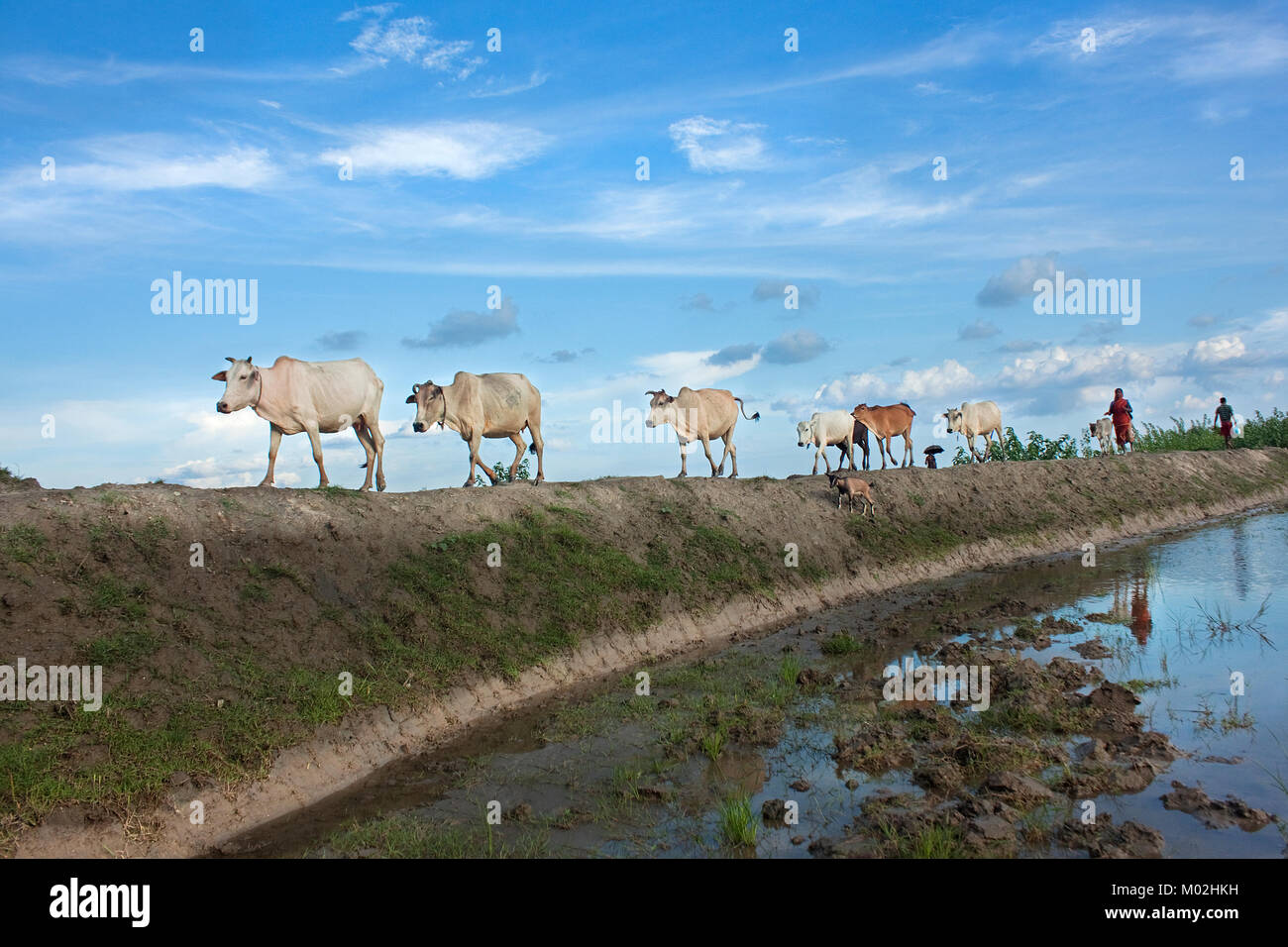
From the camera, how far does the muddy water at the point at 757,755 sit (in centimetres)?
647

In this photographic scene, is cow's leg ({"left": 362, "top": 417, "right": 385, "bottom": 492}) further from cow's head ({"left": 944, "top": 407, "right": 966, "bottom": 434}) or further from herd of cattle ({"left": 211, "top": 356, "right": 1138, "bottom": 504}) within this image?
cow's head ({"left": 944, "top": 407, "right": 966, "bottom": 434})

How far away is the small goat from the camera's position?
58.9 ft

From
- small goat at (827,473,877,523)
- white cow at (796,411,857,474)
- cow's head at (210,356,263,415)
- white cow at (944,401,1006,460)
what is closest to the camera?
cow's head at (210,356,263,415)

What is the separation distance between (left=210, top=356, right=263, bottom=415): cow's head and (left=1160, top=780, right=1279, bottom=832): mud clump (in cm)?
1205

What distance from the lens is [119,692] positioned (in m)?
7.90

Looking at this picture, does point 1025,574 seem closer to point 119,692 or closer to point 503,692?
point 503,692

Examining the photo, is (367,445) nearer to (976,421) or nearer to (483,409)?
(483,409)

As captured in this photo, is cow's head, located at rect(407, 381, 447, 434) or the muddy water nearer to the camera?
the muddy water

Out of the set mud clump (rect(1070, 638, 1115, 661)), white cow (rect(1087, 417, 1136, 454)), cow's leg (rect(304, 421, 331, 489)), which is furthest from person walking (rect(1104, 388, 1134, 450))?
cow's leg (rect(304, 421, 331, 489))

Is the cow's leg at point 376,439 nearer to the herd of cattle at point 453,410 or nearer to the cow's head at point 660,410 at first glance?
the herd of cattle at point 453,410
